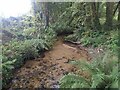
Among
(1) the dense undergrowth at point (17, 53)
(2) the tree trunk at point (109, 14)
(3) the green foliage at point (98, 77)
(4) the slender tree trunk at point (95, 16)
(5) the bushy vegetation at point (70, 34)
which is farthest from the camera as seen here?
(4) the slender tree trunk at point (95, 16)

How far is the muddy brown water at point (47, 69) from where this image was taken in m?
6.43

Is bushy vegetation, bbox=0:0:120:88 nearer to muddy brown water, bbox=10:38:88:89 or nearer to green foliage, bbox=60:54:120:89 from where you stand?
green foliage, bbox=60:54:120:89

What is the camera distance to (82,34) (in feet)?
39.0

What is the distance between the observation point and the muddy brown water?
6.43 meters

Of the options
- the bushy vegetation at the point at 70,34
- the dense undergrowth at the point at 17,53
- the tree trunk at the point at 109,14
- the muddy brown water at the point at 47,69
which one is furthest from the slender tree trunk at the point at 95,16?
the dense undergrowth at the point at 17,53

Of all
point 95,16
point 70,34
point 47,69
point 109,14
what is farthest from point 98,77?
point 70,34

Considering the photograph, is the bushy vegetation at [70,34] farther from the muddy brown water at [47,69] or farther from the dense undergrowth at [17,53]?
the muddy brown water at [47,69]

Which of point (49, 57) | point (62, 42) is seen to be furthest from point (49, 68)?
point (62, 42)

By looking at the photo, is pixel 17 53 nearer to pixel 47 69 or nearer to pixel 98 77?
pixel 47 69

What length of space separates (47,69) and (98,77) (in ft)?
9.12

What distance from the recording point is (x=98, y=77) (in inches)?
198

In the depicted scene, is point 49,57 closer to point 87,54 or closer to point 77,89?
point 87,54

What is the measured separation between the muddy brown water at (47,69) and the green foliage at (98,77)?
0.91 meters

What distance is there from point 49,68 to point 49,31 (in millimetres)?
5656
